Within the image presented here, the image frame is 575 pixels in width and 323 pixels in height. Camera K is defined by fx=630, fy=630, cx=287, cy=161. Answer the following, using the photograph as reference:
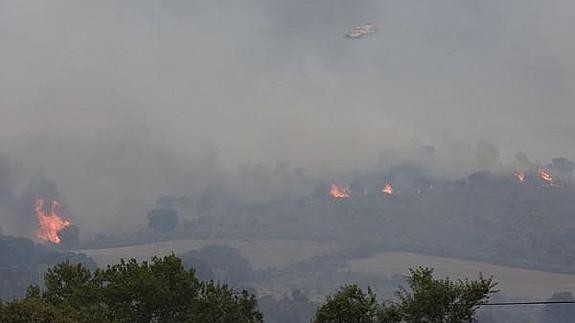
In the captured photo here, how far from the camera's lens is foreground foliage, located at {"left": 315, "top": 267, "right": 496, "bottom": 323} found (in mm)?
65438

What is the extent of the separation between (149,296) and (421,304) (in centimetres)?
3604

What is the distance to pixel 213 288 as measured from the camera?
82.9 metres

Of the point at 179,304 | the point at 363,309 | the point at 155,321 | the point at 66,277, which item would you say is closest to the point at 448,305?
the point at 363,309

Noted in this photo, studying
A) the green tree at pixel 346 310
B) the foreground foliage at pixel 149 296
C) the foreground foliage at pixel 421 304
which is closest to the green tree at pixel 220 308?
the foreground foliage at pixel 149 296

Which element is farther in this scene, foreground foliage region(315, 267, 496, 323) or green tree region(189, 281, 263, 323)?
green tree region(189, 281, 263, 323)

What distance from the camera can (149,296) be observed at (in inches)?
3246

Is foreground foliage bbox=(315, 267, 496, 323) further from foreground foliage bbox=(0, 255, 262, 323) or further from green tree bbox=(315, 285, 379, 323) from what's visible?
foreground foliage bbox=(0, 255, 262, 323)

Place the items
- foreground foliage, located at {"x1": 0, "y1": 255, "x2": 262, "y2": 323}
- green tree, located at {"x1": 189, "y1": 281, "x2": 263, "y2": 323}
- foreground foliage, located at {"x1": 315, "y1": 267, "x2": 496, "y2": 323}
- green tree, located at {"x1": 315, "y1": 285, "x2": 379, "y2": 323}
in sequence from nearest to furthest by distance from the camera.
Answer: foreground foliage, located at {"x1": 315, "y1": 267, "x2": 496, "y2": 323} → green tree, located at {"x1": 315, "y1": 285, "x2": 379, "y2": 323} → green tree, located at {"x1": 189, "y1": 281, "x2": 263, "y2": 323} → foreground foliage, located at {"x1": 0, "y1": 255, "x2": 262, "y2": 323}

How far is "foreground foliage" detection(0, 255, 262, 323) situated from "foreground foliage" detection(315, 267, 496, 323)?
61.8 ft

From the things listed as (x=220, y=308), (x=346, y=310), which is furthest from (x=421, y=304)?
(x=220, y=308)

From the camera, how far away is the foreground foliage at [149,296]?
81500 millimetres

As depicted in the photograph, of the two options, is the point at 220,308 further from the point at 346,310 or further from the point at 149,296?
the point at 346,310

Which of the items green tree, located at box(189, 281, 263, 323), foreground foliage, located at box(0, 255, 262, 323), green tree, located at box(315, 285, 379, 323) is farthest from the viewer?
foreground foliage, located at box(0, 255, 262, 323)

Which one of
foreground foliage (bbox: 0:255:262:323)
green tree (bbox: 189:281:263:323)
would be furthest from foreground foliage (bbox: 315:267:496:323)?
foreground foliage (bbox: 0:255:262:323)
